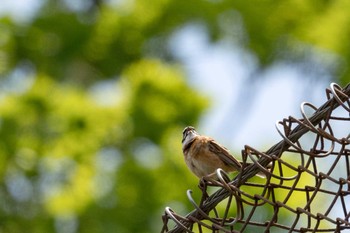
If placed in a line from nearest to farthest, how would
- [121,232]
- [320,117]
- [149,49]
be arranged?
1. [320,117]
2. [121,232]
3. [149,49]

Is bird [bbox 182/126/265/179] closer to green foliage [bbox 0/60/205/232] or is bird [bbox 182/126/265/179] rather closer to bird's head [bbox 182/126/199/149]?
bird's head [bbox 182/126/199/149]

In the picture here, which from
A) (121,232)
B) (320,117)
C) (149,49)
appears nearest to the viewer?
(320,117)

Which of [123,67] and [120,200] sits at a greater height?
[123,67]

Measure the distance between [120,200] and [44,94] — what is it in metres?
Answer: 1.94

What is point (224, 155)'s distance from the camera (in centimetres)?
407


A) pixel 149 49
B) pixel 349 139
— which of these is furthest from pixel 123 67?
pixel 349 139

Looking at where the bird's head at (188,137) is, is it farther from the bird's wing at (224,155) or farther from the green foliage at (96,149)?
the green foliage at (96,149)

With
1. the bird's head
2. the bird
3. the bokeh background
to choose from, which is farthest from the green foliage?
the bird

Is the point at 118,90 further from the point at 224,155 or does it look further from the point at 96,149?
the point at 224,155

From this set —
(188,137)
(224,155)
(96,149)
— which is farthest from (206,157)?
(96,149)

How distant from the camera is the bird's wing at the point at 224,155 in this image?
387 cm

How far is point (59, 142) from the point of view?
35.8 feet

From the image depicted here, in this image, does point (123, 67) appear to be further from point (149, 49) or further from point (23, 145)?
point (23, 145)

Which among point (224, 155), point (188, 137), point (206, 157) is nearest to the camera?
point (224, 155)
